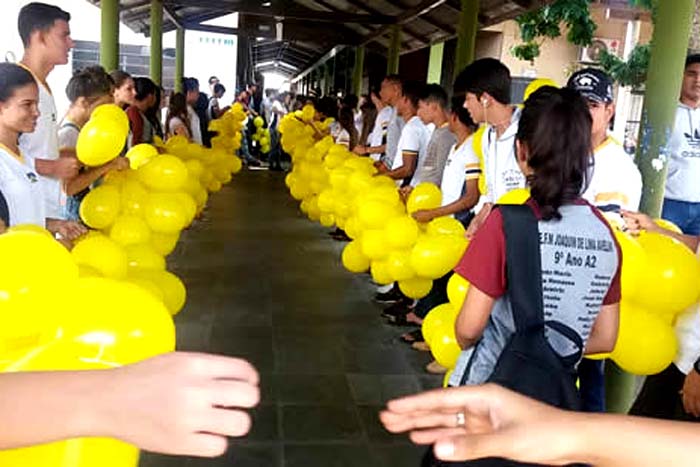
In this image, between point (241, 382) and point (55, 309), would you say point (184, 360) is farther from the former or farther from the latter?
point (55, 309)

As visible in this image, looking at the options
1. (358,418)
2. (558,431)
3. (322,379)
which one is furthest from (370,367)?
(558,431)

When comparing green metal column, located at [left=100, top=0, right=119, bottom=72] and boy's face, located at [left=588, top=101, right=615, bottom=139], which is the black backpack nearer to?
boy's face, located at [left=588, top=101, right=615, bottom=139]

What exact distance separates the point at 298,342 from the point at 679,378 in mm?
2250

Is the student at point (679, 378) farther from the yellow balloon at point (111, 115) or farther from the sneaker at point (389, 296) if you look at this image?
the sneaker at point (389, 296)

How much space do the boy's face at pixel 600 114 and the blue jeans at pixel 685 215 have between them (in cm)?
167

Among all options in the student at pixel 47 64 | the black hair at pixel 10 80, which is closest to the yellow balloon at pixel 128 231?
the student at pixel 47 64

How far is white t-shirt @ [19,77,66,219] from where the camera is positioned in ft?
8.19

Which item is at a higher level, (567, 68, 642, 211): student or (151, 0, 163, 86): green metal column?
(151, 0, 163, 86): green metal column

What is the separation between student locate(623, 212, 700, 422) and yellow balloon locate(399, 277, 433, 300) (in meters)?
1.60

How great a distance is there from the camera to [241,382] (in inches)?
28.6

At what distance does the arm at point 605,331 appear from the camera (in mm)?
1768

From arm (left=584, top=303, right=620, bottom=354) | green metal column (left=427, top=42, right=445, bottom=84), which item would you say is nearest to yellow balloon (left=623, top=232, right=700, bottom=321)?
arm (left=584, top=303, right=620, bottom=354)

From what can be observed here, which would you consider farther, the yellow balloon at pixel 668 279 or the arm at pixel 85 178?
the arm at pixel 85 178

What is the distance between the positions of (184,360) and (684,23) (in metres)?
2.53
